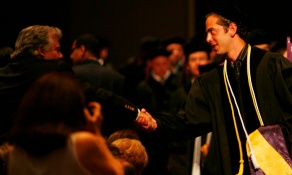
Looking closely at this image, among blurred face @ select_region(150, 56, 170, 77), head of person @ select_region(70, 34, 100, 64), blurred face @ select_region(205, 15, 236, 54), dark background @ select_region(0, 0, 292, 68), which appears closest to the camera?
blurred face @ select_region(205, 15, 236, 54)

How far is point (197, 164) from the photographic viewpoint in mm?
7672

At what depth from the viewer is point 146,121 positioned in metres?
5.71

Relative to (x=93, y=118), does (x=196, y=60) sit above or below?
below

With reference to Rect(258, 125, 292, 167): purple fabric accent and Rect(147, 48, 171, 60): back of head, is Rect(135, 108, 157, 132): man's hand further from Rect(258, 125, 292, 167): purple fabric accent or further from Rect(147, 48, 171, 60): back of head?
Rect(147, 48, 171, 60): back of head

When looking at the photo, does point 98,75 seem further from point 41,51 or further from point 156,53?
point 41,51

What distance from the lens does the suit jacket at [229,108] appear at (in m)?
5.65

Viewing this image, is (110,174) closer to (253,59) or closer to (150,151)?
(253,59)

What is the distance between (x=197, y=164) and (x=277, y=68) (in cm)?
223

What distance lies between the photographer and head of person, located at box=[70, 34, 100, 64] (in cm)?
845

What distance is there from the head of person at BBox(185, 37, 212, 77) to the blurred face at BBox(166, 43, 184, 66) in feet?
6.25

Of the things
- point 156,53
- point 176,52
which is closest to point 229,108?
point 156,53

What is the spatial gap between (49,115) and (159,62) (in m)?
6.32

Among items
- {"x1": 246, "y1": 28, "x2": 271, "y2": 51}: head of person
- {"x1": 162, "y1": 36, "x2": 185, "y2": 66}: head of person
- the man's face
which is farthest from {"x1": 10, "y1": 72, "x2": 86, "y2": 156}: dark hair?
{"x1": 162, "y1": 36, "x2": 185, "y2": 66}: head of person

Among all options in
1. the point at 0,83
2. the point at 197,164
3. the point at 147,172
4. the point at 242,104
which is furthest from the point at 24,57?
the point at 147,172
